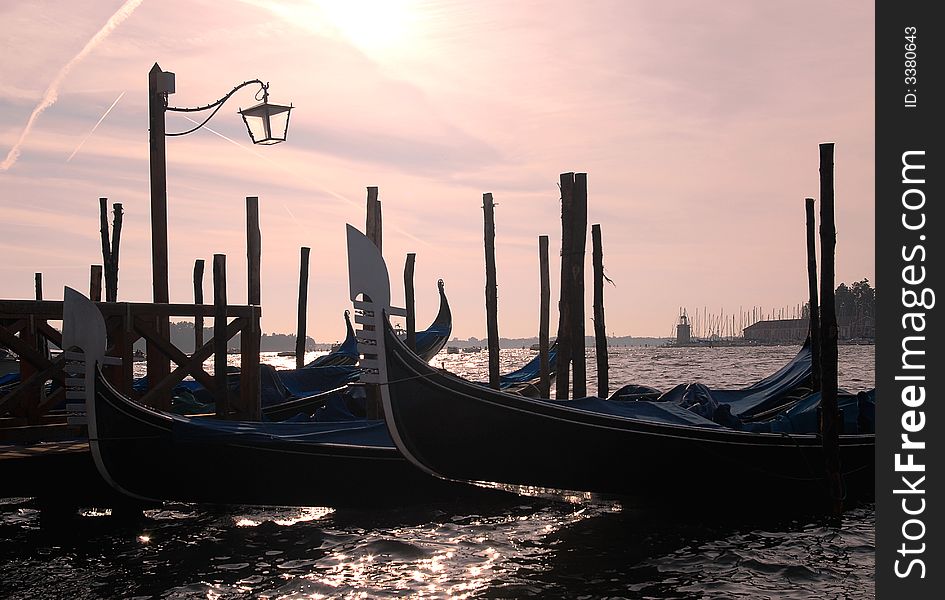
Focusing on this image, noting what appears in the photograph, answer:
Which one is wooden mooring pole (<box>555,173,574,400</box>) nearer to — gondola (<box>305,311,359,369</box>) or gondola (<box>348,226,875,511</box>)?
gondola (<box>348,226,875,511</box>)

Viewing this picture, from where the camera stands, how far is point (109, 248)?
48.7ft

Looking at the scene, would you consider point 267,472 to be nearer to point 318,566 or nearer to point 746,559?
point 318,566

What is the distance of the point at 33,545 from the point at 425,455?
3262 millimetres

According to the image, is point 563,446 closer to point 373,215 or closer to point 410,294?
point 373,215

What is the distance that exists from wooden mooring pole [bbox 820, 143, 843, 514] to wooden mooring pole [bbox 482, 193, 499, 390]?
275 inches

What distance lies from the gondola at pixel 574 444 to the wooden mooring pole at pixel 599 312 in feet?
11.5

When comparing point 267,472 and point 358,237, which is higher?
point 358,237

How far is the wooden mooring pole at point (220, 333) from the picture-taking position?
28.2ft

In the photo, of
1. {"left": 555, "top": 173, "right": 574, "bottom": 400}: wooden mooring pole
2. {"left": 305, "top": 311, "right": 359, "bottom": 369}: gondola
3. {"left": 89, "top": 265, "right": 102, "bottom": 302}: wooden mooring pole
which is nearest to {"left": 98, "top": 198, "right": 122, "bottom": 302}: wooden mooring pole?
{"left": 89, "top": 265, "right": 102, "bottom": 302}: wooden mooring pole

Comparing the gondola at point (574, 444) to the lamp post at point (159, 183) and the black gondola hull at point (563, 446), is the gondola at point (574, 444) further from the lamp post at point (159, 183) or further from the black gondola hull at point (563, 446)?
the lamp post at point (159, 183)

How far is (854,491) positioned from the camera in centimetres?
881

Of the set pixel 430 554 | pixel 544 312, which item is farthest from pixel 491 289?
pixel 430 554
